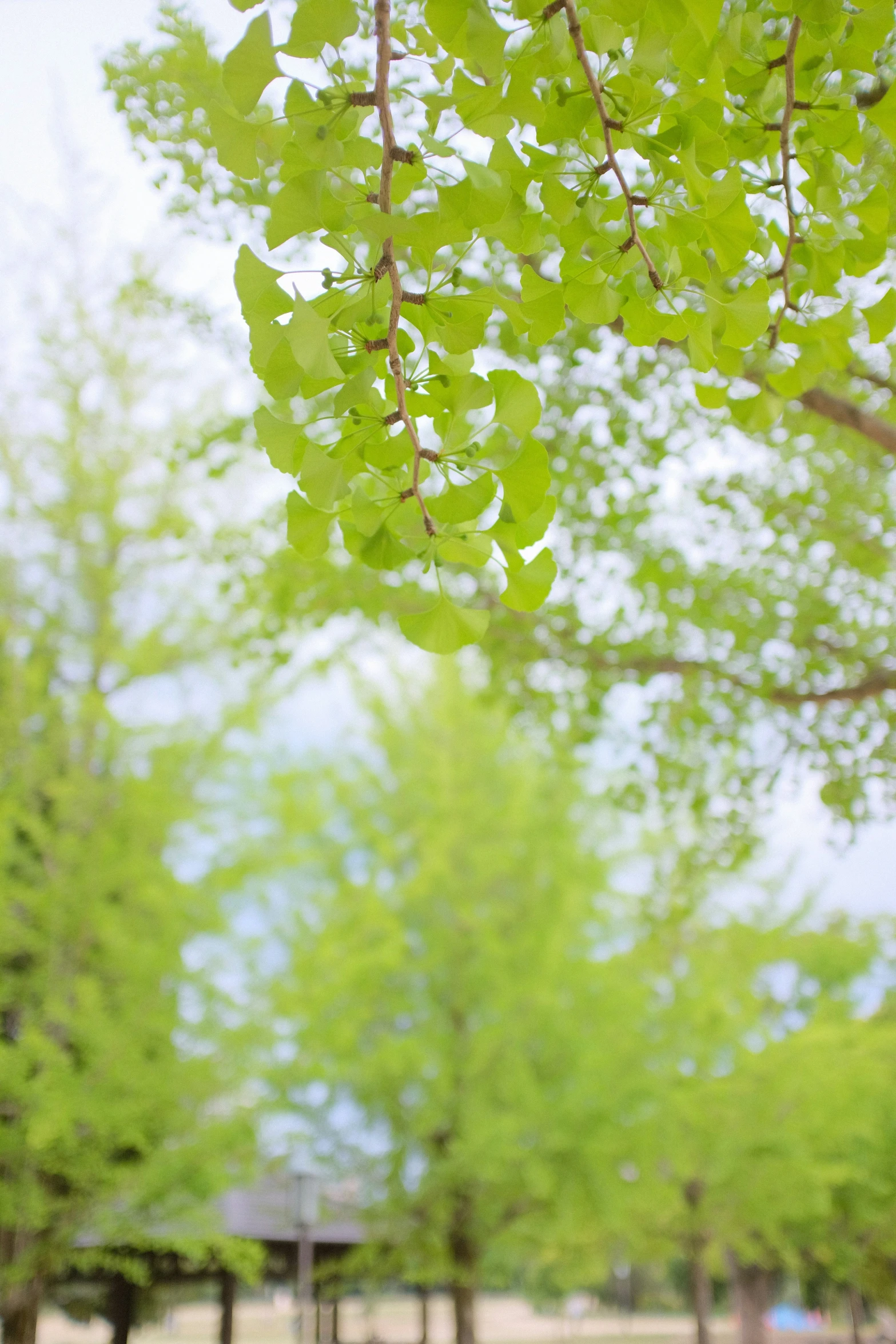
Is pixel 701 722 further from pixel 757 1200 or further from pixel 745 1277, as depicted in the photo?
pixel 745 1277

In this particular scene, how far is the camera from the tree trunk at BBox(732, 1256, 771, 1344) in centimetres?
1518

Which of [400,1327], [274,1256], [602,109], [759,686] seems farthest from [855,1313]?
[400,1327]

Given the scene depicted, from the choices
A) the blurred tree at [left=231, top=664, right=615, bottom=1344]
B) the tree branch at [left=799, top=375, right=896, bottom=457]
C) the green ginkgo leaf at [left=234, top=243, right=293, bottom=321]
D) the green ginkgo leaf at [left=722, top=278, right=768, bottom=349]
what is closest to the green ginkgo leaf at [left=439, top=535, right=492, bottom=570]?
the green ginkgo leaf at [left=234, top=243, right=293, bottom=321]

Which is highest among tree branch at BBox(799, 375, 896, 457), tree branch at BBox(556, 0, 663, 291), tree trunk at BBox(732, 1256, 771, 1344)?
tree branch at BBox(799, 375, 896, 457)

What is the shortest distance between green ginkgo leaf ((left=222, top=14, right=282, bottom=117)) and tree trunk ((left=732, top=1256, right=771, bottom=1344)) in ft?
58.7

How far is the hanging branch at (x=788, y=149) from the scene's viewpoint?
1.20m

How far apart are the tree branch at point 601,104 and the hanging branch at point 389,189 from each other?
0.58 ft

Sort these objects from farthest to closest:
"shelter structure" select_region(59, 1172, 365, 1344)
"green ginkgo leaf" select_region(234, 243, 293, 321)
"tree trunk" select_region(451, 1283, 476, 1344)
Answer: "shelter structure" select_region(59, 1172, 365, 1344), "tree trunk" select_region(451, 1283, 476, 1344), "green ginkgo leaf" select_region(234, 243, 293, 321)

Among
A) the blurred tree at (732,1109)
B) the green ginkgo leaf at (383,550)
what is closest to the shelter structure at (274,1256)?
the blurred tree at (732,1109)

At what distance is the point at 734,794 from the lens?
15.7ft

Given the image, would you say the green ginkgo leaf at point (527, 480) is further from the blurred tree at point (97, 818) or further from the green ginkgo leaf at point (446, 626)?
the blurred tree at point (97, 818)

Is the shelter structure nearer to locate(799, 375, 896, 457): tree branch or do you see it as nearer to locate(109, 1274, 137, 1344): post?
locate(109, 1274, 137, 1344): post

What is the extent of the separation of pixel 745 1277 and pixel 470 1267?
34.8ft

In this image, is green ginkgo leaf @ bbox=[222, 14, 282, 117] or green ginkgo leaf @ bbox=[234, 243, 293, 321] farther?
green ginkgo leaf @ bbox=[234, 243, 293, 321]
